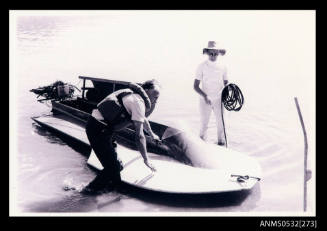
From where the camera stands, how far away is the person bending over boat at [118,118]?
4.21 m

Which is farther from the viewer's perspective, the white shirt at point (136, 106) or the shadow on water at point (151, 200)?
the shadow on water at point (151, 200)

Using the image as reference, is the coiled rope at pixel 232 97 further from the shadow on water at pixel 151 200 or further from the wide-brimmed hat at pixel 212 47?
the shadow on water at pixel 151 200

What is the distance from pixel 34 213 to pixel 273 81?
8312 millimetres

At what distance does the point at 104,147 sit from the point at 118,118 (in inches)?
18.3

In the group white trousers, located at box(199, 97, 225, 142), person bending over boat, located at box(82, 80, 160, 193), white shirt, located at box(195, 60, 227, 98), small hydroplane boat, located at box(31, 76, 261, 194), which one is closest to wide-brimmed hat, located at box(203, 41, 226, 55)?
white shirt, located at box(195, 60, 227, 98)

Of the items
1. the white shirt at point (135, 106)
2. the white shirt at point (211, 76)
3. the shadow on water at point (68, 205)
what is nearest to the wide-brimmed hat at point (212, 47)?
the white shirt at point (211, 76)

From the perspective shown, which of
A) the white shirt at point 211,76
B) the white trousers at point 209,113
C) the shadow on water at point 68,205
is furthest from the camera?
the white trousers at point 209,113

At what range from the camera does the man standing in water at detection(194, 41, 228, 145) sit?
19.6ft

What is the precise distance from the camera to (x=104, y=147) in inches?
179

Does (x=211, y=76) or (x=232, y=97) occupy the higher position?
(x=211, y=76)

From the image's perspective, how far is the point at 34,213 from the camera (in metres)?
4.59

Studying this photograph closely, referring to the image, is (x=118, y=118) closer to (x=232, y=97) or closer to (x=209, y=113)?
(x=232, y=97)

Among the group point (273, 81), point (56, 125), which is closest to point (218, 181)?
point (56, 125)

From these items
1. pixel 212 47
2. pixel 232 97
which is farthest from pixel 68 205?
pixel 212 47
